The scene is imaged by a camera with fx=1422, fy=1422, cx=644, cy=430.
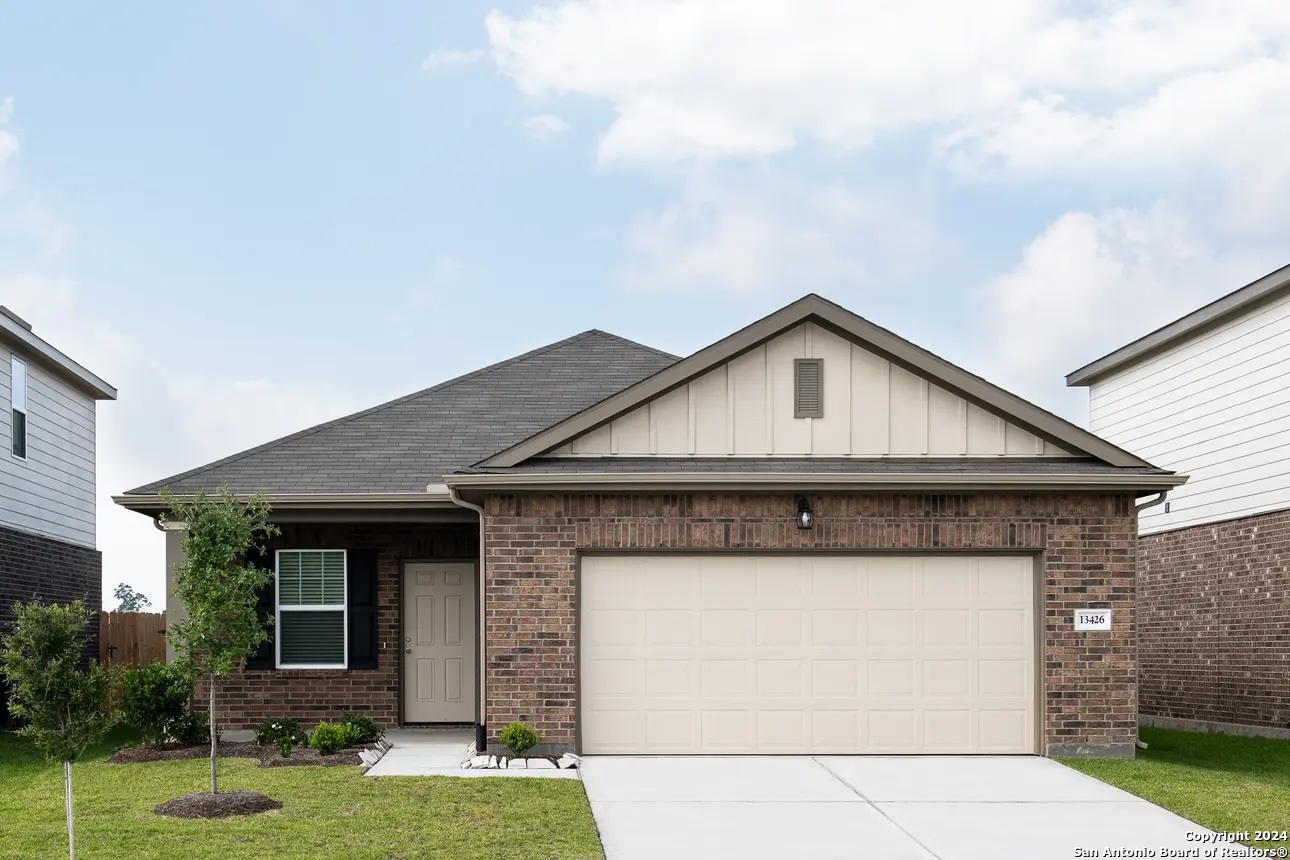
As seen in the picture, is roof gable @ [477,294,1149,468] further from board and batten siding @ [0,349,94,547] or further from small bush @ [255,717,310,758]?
board and batten siding @ [0,349,94,547]

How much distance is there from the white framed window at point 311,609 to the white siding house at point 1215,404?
11899mm

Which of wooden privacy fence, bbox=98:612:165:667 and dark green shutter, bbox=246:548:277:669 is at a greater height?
dark green shutter, bbox=246:548:277:669

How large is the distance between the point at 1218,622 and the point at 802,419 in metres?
8.57

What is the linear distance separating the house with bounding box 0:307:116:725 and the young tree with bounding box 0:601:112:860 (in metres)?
10.4

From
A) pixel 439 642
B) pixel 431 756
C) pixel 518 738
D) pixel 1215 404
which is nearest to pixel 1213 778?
pixel 518 738

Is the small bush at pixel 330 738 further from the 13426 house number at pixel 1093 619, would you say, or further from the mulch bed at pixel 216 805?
the 13426 house number at pixel 1093 619

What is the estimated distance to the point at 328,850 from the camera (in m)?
9.82

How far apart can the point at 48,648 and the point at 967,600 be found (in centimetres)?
883

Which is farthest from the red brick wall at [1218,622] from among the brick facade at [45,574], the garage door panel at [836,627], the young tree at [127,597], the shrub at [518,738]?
the young tree at [127,597]

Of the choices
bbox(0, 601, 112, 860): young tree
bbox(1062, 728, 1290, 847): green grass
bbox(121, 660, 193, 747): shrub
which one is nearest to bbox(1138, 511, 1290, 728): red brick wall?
bbox(1062, 728, 1290, 847): green grass

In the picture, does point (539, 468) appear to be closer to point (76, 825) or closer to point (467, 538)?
point (467, 538)

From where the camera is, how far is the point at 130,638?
73.5 feet

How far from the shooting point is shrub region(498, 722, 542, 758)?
13789 mm

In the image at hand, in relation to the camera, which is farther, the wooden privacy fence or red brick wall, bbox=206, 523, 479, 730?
the wooden privacy fence
